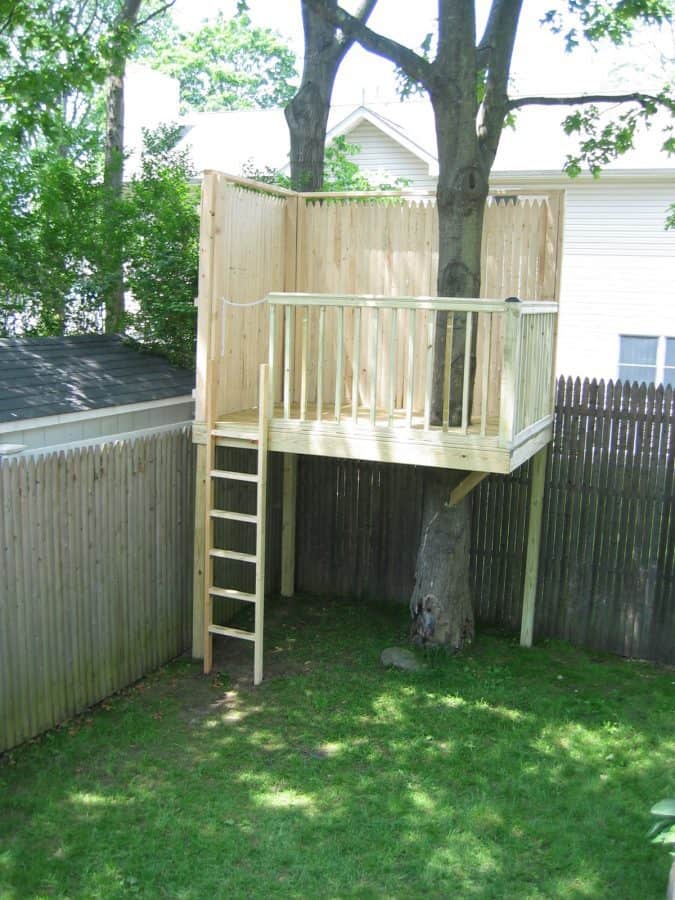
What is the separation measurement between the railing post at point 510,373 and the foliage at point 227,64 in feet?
139

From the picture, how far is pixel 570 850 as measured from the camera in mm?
5312

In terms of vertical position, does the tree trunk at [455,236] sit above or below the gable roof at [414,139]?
below

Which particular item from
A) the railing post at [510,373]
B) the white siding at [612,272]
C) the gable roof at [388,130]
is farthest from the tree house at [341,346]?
the gable roof at [388,130]

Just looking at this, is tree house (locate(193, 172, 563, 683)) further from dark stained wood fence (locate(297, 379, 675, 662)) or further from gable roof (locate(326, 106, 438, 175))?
gable roof (locate(326, 106, 438, 175))

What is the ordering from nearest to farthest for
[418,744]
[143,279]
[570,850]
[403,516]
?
[570,850] → [418,744] → [403,516] → [143,279]

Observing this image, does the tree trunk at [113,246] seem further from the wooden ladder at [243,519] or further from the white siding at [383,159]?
the white siding at [383,159]

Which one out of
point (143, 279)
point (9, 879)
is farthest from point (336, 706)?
point (143, 279)

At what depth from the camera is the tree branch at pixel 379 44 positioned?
774 cm

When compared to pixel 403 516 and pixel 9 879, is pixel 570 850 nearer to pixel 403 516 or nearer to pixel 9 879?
pixel 9 879

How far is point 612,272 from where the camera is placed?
17922mm

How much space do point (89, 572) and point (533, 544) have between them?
4.06 meters

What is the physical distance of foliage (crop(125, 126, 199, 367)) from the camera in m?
9.70

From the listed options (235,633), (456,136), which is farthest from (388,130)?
(235,633)

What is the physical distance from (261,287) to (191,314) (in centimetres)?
132
